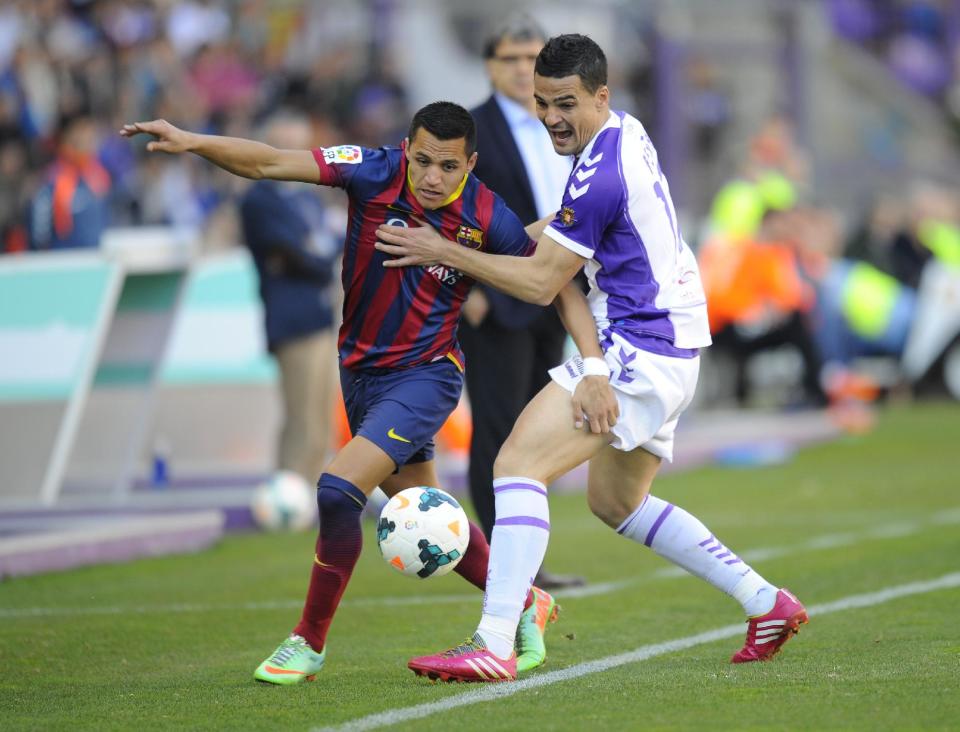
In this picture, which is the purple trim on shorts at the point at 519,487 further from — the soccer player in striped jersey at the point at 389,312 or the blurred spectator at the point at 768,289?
the blurred spectator at the point at 768,289

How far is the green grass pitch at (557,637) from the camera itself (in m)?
5.38

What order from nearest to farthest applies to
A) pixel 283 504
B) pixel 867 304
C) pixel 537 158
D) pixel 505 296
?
pixel 505 296, pixel 537 158, pixel 283 504, pixel 867 304

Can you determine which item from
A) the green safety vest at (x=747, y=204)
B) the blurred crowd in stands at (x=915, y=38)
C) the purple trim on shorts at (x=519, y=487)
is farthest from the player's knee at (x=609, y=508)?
the blurred crowd in stands at (x=915, y=38)

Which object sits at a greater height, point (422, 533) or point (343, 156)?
point (343, 156)

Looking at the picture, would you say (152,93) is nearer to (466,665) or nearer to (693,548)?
(693,548)

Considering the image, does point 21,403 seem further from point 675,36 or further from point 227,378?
point 675,36

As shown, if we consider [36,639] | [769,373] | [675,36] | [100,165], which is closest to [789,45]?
[675,36]

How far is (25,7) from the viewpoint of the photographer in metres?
17.7

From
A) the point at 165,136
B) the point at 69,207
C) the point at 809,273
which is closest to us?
the point at 165,136

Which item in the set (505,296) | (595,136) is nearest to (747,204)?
(505,296)

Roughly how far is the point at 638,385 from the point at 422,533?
921 millimetres

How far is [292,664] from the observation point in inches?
238

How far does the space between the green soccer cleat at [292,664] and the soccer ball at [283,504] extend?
5218mm

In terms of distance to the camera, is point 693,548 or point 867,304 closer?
point 693,548
